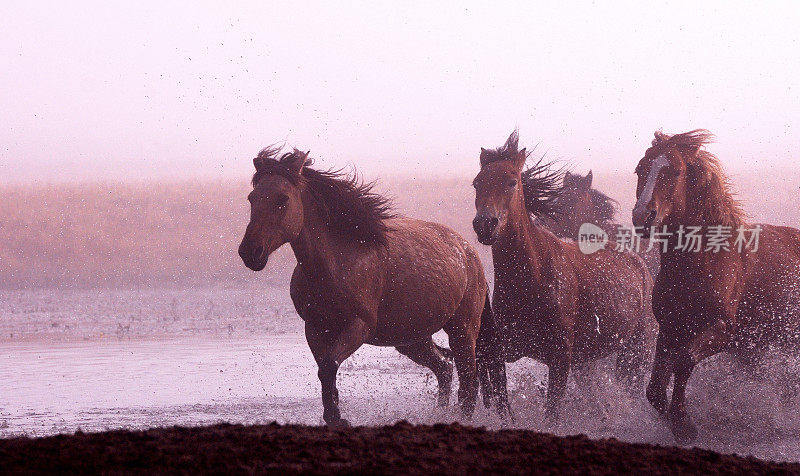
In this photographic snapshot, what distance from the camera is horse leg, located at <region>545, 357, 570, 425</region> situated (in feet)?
28.9

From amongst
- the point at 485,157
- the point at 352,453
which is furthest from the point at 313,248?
the point at 352,453

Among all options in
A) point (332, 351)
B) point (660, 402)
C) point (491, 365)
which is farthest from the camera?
point (491, 365)

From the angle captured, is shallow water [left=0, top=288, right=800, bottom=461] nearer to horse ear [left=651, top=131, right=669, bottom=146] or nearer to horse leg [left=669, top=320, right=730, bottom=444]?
horse leg [left=669, top=320, right=730, bottom=444]

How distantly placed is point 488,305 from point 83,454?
243 inches

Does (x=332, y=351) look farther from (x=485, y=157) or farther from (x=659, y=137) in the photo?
(x=659, y=137)

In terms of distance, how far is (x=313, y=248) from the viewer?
7.88 meters

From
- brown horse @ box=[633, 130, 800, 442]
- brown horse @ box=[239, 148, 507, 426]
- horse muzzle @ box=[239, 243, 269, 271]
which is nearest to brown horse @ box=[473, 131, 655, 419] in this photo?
brown horse @ box=[239, 148, 507, 426]

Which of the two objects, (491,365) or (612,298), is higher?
(612,298)

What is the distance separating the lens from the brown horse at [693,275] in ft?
25.8

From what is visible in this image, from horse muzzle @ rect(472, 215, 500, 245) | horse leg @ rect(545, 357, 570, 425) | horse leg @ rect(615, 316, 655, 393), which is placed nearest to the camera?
horse muzzle @ rect(472, 215, 500, 245)

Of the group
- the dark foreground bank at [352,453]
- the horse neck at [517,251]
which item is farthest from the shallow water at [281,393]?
the dark foreground bank at [352,453]

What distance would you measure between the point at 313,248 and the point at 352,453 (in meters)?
3.96

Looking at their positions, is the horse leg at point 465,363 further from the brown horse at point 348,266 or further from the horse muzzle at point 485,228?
the horse muzzle at point 485,228

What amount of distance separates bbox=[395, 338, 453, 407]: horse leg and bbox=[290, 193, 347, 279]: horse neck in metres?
2.35
